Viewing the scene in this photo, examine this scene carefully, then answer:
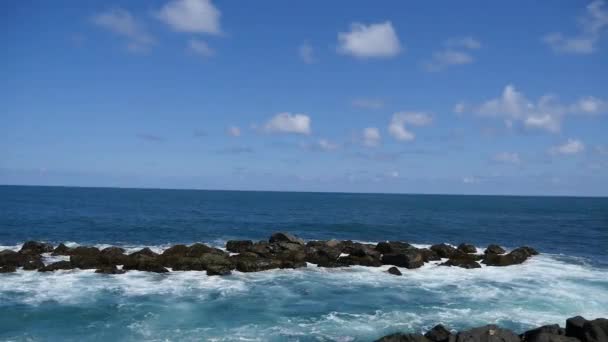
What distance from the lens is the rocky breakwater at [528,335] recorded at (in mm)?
18875

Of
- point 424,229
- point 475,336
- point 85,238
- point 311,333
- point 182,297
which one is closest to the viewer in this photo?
point 475,336

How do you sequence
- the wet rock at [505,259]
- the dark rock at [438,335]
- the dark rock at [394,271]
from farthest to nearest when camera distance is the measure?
the wet rock at [505,259] < the dark rock at [394,271] < the dark rock at [438,335]

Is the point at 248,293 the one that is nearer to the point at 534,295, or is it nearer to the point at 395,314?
the point at 395,314

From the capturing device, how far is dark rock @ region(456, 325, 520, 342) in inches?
736

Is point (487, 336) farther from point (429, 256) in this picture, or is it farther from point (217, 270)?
point (429, 256)

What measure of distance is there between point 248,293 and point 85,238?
37386mm

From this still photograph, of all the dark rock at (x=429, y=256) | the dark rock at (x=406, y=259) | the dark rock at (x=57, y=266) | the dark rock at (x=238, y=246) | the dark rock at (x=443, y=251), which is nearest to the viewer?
the dark rock at (x=57, y=266)

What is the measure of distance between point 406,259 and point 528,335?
788 inches

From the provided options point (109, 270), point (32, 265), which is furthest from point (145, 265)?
point (32, 265)

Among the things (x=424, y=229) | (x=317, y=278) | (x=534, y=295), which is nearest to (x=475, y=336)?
(x=534, y=295)

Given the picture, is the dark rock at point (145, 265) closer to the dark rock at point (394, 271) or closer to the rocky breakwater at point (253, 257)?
the rocky breakwater at point (253, 257)

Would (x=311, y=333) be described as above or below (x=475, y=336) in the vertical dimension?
below

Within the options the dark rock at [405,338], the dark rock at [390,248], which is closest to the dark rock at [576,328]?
the dark rock at [405,338]

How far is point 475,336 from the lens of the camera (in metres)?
18.8
